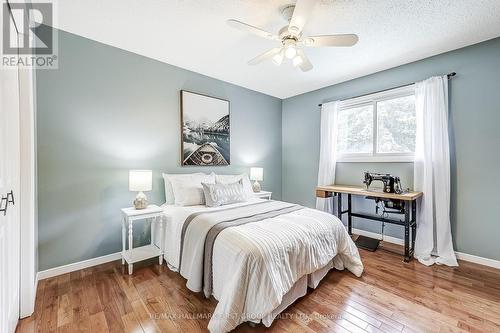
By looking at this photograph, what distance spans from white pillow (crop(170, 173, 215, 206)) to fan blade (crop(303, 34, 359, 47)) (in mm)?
2073

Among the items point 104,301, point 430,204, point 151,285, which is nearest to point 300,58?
point 430,204

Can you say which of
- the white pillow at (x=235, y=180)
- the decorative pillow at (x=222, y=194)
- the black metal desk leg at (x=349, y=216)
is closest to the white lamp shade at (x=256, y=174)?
the white pillow at (x=235, y=180)

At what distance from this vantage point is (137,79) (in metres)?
2.79

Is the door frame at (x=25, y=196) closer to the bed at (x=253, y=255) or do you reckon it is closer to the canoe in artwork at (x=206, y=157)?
the bed at (x=253, y=255)

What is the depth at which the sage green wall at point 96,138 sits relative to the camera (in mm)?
2223

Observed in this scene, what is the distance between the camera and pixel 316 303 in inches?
72.7

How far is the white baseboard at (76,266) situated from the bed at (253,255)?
705 mm

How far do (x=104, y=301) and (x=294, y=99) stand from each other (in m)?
4.31

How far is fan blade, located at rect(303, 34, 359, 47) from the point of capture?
71.9 inches

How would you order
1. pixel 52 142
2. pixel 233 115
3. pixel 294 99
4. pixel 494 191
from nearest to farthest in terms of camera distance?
pixel 52 142 → pixel 494 191 → pixel 233 115 → pixel 294 99

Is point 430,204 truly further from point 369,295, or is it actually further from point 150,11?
point 150,11

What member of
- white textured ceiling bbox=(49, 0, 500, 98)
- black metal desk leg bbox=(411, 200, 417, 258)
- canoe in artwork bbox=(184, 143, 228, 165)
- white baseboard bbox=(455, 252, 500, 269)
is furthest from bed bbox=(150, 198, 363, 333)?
white textured ceiling bbox=(49, 0, 500, 98)

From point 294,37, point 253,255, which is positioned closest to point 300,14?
point 294,37

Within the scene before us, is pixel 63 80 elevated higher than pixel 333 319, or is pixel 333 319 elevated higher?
pixel 63 80
